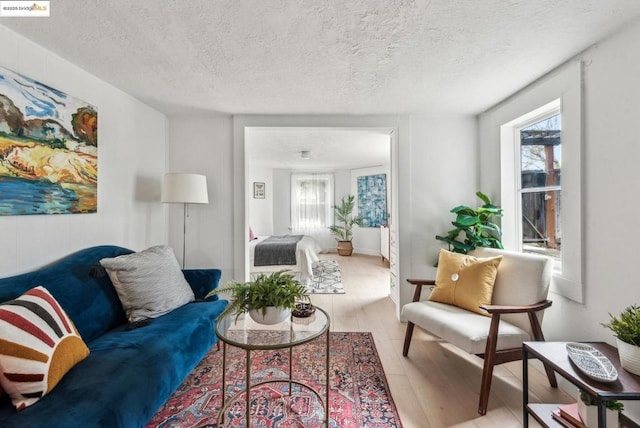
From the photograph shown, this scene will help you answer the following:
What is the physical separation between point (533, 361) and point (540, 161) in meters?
1.67

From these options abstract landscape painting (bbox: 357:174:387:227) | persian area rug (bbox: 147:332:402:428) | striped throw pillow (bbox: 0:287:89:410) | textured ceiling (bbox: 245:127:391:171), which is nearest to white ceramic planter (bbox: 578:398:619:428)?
persian area rug (bbox: 147:332:402:428)

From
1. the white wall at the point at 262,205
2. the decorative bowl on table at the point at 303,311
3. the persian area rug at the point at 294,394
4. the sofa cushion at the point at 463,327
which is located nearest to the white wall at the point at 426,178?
the sofa cushion at the point at 463,327

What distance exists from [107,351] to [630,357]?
256 centimetres

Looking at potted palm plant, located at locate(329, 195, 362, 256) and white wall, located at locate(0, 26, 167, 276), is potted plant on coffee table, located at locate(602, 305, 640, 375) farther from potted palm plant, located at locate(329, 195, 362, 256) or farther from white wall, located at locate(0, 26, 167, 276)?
potted palm plant, located at locate(329, 195, 362, 256)

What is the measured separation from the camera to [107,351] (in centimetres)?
144

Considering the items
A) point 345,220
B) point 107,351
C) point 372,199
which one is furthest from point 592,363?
point 345,220

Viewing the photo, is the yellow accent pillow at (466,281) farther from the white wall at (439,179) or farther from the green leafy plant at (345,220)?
the green leafy plant at (345,220)

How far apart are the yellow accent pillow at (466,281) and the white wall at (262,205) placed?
179 inches

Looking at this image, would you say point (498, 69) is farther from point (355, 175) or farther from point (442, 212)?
A: point (355, 175)

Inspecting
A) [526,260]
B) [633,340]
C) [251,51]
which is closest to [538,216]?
[526,260]

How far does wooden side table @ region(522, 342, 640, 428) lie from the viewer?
1.06 meters

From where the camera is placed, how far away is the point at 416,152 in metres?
3.04

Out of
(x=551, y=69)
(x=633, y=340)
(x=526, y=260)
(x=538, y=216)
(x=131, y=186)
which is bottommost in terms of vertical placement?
(x=633, y=340)

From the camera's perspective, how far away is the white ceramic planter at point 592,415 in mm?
1085
